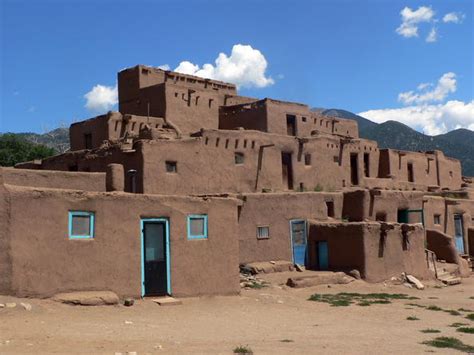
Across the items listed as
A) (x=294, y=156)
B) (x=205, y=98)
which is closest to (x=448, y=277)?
(x=294, y=156)

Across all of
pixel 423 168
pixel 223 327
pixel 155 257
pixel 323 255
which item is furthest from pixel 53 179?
pixel 423 168

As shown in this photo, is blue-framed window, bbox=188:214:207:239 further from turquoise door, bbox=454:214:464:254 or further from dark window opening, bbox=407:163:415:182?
dark window opening, bbox=407:163:415:182

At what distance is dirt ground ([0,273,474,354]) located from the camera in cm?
946

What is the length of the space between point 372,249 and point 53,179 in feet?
38.1

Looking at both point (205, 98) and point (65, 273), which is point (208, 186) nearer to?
point (205, 98)

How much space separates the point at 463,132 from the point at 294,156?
4348 inches

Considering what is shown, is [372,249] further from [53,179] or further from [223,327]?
[53,179]

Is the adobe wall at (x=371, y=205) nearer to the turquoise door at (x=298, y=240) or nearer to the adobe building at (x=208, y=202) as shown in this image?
the adobe building at (x=208, y=202)

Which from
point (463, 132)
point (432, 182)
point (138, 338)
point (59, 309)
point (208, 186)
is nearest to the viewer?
point (138, 338)

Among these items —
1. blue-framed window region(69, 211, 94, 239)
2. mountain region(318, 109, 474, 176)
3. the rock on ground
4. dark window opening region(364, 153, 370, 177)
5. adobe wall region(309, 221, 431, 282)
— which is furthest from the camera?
mountain region(318, 109, 474, 176)

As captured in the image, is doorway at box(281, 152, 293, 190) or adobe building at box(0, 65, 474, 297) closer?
adobe building at box(0, 65, 474, 297)

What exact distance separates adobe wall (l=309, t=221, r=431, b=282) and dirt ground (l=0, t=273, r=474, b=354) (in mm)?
4456

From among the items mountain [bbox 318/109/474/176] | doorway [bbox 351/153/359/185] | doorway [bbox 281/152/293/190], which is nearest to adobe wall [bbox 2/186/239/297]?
doorway [bbox 281/152/293/190]

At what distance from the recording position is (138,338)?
1001cm
